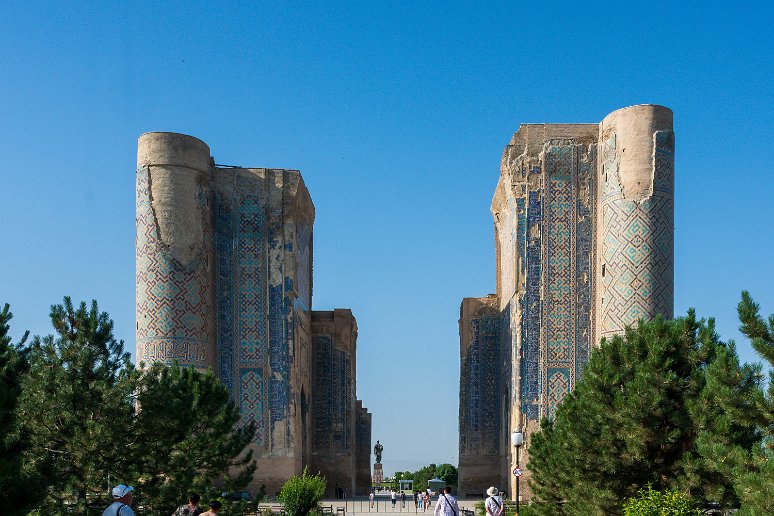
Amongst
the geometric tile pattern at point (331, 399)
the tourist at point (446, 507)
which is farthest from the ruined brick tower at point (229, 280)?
the tourist at point (446, 507)

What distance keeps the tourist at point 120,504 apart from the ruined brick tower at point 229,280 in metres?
18.4

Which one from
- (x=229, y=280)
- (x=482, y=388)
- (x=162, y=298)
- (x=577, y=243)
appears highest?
(x=577, y=243)

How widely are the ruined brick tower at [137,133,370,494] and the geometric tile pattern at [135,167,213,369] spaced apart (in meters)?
0.03

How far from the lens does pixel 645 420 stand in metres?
12.9

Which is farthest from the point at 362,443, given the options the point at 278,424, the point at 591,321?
the point at 591,321

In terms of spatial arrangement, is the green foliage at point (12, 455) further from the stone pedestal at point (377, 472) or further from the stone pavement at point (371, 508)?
the stone pedestal at point (377, 472)

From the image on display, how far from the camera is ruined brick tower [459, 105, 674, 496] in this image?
25234mm

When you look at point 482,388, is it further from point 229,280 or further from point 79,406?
point 79,406

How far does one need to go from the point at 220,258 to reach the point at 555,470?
14547mm

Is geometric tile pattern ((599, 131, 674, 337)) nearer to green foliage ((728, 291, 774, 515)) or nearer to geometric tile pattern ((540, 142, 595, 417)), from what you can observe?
geometric tile pattern ((540, 142, 595, 417))

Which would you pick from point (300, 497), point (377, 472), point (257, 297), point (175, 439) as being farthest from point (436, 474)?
point (175, 439)

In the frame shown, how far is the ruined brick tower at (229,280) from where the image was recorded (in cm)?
2619

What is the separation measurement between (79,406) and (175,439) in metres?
2.05

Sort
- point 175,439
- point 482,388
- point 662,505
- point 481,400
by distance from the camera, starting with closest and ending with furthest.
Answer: point 662,505, point 175,439, point 481,400, point 482,388
